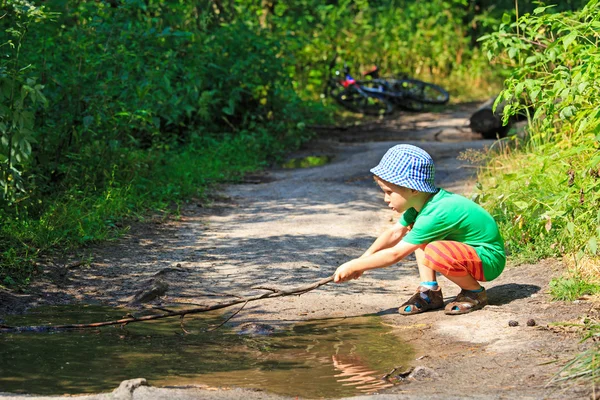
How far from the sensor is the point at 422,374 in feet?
12.5

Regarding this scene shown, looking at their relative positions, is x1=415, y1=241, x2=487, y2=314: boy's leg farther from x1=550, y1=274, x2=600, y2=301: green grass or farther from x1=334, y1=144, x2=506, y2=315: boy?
x1=550, y1=274, x2=600, y2=301: green grass

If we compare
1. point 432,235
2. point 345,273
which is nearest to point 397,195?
point 432,235

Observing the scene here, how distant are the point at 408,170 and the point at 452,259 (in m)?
0.55

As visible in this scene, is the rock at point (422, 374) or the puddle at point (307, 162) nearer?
the rock at point (422, 374)

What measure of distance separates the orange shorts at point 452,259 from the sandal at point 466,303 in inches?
6.0

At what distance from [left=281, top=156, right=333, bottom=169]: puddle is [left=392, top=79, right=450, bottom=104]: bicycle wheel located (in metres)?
5.06

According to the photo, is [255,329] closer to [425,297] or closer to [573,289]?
[425,297]

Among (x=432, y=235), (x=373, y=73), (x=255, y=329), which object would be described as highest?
(x=373, y=73)

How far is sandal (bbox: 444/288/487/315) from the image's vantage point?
480cm

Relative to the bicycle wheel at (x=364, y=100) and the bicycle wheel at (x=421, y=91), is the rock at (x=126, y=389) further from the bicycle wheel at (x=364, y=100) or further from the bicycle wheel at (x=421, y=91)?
the bicycle wheel at (x=421, y=91)

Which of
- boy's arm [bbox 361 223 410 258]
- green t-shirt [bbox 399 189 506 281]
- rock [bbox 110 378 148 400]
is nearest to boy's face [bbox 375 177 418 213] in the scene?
green t-shirt [bbox 399 189 506 281]

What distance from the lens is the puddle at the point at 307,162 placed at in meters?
10.9

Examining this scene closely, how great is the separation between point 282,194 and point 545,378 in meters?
5.39

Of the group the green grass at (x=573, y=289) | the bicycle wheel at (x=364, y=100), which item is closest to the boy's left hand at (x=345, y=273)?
the green grass at (x=573, y=289)
